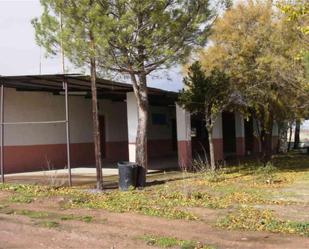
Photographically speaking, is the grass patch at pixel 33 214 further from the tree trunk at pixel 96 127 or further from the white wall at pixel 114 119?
the white wall at pixel 114 119

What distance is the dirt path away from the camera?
9148 mm

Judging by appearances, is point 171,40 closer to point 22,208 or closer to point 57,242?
point 22,208

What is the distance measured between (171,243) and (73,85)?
1559 cm

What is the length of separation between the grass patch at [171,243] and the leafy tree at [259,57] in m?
13.6

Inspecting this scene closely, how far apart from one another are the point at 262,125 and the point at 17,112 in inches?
426

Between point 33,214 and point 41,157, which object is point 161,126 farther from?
point 33,214

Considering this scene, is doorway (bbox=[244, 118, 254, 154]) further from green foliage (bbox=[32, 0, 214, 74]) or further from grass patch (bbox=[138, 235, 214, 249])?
grass patch (bbox=[138, 235, 214, 249])

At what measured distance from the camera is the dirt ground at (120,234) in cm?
916

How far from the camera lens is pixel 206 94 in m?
20.6

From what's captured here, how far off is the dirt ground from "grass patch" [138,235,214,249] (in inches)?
5.9

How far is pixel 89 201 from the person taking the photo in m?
14.1

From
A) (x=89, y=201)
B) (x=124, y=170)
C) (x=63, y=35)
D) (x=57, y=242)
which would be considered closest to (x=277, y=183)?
(x=124, y=170)

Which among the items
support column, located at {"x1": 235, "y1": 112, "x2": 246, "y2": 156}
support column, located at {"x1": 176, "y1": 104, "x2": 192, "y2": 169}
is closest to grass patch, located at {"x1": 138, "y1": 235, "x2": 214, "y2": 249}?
support column, located at {"x1": 176, "y1": 104, "x2": 192, "y2": 169}

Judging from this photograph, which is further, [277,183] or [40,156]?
[40,156]
